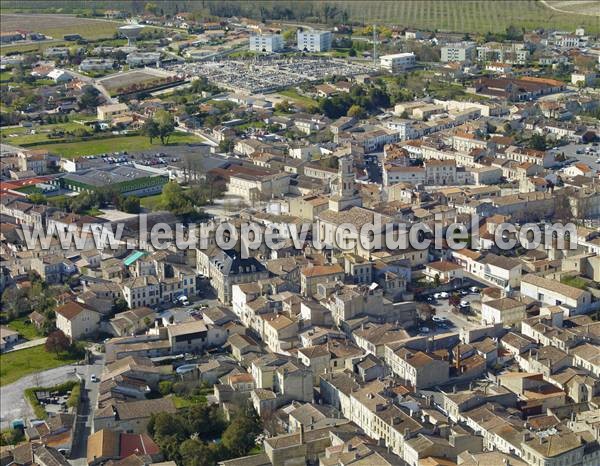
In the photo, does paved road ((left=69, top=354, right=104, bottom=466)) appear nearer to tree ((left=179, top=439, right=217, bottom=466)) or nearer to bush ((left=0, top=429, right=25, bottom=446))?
bush ((left=0, top=429, right=25, bottom=446))

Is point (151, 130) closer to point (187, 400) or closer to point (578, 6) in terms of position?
point (187, 400)

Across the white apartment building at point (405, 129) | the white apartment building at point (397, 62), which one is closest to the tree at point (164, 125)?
the white apartment building at point (405, 129)

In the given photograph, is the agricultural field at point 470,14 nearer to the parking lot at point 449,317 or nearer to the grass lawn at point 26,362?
the parking lot at point 449,317

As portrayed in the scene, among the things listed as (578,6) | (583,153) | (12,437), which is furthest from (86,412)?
(578,6)

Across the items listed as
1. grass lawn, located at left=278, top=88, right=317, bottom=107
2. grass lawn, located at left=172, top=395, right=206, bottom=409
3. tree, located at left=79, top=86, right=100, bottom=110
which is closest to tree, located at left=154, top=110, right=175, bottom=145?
tree, located at left=79, top=86, right=100, bottom=110

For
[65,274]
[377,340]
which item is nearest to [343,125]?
[65,274]

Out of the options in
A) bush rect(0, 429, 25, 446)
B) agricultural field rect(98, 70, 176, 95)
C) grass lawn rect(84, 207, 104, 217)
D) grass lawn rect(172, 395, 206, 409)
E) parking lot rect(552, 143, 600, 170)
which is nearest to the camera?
bush rect(0, 429, 25, 446)

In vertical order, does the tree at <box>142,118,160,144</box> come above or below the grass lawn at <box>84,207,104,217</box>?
above

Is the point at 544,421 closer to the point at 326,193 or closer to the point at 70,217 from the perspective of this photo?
the point at 326,193
